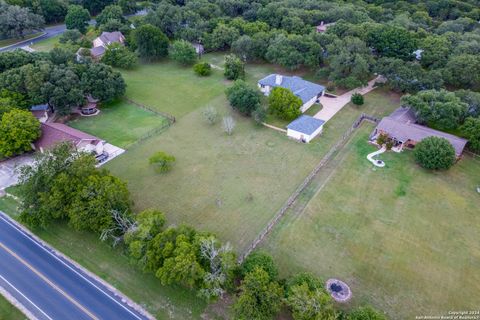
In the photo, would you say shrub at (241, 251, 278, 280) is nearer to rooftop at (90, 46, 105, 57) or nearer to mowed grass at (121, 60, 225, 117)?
mowed grass at (121, 60, 225, 117)

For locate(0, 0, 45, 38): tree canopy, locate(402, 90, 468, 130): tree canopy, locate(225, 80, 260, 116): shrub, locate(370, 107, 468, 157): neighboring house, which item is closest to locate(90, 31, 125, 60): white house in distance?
locate(0, 0, 45, 38): tree canopy

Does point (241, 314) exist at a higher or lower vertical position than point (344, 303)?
higher

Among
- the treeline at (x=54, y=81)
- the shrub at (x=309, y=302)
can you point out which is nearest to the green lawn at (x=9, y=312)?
the shrub at (x=309, y=302)

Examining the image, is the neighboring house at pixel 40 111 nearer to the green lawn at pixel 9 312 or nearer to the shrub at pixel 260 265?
the green lawn at pixel 9 312

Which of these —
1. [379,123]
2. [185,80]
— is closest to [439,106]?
[379,123]

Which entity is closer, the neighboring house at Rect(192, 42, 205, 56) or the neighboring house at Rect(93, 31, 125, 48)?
the neighboring house at Rect(93, 31, 125, 48)

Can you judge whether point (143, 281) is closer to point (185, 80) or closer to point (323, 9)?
point (185, 80)

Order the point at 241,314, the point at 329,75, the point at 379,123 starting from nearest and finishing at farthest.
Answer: the point at 241,314
the point at 379,123
the point at 329,75
